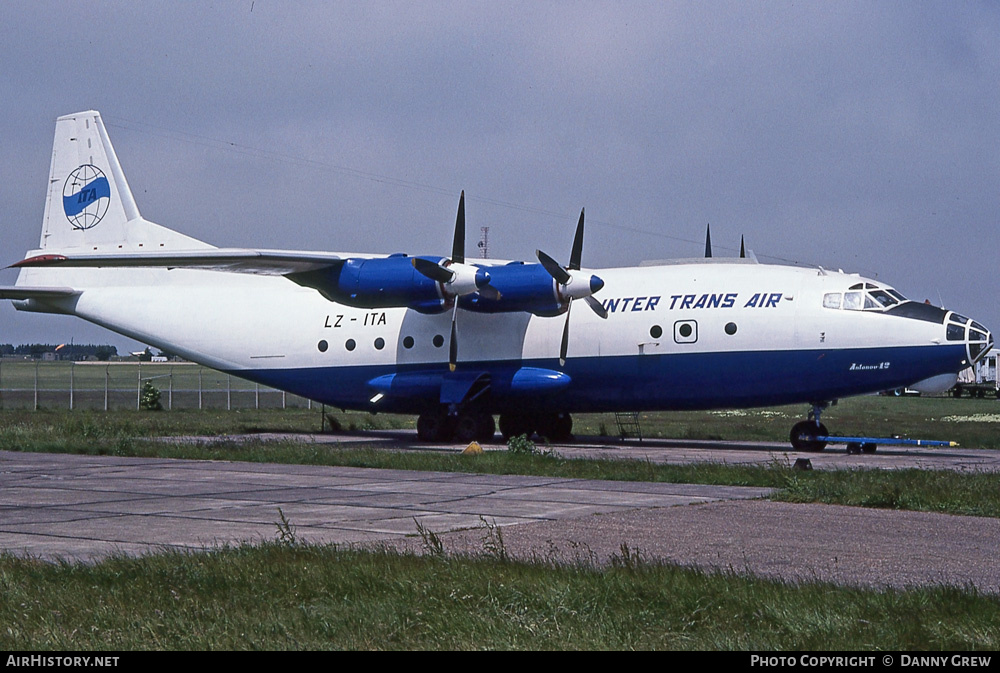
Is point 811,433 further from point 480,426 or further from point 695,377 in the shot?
point 480,426

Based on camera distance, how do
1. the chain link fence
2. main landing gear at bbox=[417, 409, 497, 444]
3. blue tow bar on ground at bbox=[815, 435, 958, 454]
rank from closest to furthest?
blue tow bar on ground at bbox=[815, 435, 958, 454] → main landing gear at bbox=[417, 409, 497, 444] → the chain link fence

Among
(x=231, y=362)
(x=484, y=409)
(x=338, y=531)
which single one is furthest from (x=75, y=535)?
(x=231, y=362)

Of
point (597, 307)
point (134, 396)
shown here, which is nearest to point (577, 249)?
point (597, 307)

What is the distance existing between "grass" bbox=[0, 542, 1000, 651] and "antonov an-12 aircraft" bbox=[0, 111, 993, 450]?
17.2 metres

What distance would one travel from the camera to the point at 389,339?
99.7 feet

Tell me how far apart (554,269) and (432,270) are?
3.04 meters

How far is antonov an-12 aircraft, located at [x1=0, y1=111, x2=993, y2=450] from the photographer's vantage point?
25312 millimetres

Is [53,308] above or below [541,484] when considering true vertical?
above

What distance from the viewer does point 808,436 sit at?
2633 centimetres

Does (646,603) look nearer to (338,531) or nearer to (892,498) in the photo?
(338,531)

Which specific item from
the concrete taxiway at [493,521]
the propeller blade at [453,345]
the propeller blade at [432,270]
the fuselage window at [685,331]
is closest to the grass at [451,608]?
the concrete taxiway at [493,521]

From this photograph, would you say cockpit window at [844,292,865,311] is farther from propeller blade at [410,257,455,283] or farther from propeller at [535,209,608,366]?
propeller blade at [410,257,455,283]

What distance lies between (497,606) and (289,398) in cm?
7027

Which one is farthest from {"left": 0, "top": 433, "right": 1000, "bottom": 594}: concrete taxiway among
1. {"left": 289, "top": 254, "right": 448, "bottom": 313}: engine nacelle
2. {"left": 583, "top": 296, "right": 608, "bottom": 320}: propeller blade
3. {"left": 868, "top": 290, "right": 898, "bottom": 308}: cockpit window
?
{"left": 868, "top": 290, "right": 898, "bottom": 308}: cockpit window
